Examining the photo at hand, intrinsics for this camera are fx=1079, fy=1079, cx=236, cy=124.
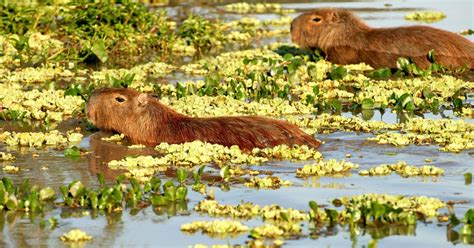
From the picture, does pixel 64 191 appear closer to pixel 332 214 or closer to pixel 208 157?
pixel 208 157

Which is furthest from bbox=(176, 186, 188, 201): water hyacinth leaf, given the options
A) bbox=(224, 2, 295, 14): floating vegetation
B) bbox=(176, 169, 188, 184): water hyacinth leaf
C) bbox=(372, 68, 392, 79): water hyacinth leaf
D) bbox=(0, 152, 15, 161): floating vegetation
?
bbox=(224, 2, 295, 14): floating vegetation

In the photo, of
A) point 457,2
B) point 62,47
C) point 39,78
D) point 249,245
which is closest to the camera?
point 249,245

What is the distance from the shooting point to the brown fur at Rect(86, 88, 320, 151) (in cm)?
915

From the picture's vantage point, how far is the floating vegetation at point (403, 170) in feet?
26.7

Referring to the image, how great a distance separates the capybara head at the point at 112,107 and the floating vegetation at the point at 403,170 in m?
2.62

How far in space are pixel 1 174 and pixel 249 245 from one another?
293 centimetres

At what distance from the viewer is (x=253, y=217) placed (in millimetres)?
7043

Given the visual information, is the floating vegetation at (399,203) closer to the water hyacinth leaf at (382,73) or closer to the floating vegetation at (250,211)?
the floating vegetation at (250,211)

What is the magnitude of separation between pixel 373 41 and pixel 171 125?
202 inches

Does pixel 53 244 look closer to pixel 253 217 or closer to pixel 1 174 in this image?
pixel 253 217

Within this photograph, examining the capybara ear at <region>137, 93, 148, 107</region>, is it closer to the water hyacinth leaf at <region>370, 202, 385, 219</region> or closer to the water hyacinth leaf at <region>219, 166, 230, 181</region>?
the water hyacinth leaf at <region>219, 166, 230, 181</region>

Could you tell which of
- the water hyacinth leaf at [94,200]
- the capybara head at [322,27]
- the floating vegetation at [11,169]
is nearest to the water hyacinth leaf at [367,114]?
the capybara head at [322,27]

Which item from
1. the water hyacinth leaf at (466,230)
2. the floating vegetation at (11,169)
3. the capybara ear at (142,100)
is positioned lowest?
the floating vegetation at (11,169)

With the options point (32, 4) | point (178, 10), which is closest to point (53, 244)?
point (32, 4)
